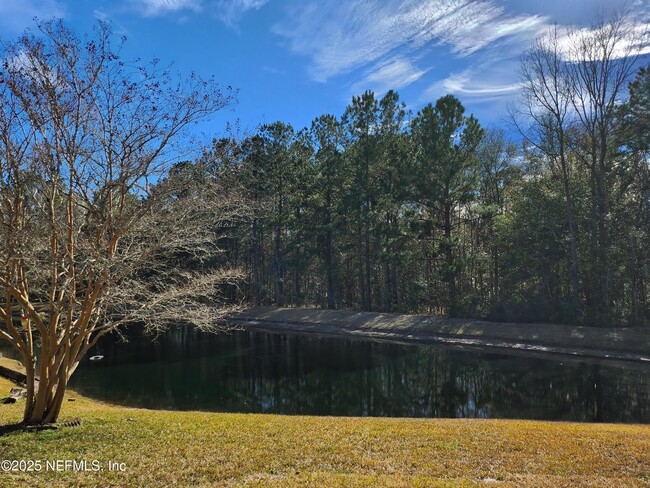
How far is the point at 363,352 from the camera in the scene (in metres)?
25.1

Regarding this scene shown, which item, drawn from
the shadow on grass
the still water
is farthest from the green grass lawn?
the still water

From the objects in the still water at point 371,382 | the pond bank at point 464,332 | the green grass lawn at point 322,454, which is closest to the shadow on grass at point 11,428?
the green grass lawn at point 322,454

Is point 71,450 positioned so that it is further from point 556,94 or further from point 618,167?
point 556,94

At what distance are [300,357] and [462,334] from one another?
34.5 feet

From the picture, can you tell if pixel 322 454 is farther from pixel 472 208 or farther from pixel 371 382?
pixel 472 208

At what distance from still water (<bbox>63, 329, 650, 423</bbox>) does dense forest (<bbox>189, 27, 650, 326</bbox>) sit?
24.3ft

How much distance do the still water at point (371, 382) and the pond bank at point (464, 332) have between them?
198cm

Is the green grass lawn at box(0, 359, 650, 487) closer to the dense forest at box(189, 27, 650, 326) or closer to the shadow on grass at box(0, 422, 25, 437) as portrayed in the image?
the shadow on grass at box(0, 422, 25, 437)

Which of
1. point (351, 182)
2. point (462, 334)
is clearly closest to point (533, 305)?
point (462, 334)

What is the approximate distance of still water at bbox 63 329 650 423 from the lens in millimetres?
14672

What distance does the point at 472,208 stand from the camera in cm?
3034

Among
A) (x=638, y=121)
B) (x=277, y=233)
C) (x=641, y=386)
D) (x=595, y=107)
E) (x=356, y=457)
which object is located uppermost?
(x=595, y=107)

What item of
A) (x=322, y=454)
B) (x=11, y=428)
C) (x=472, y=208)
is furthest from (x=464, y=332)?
(x=11, y=428)

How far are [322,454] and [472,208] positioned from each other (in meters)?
26.5
